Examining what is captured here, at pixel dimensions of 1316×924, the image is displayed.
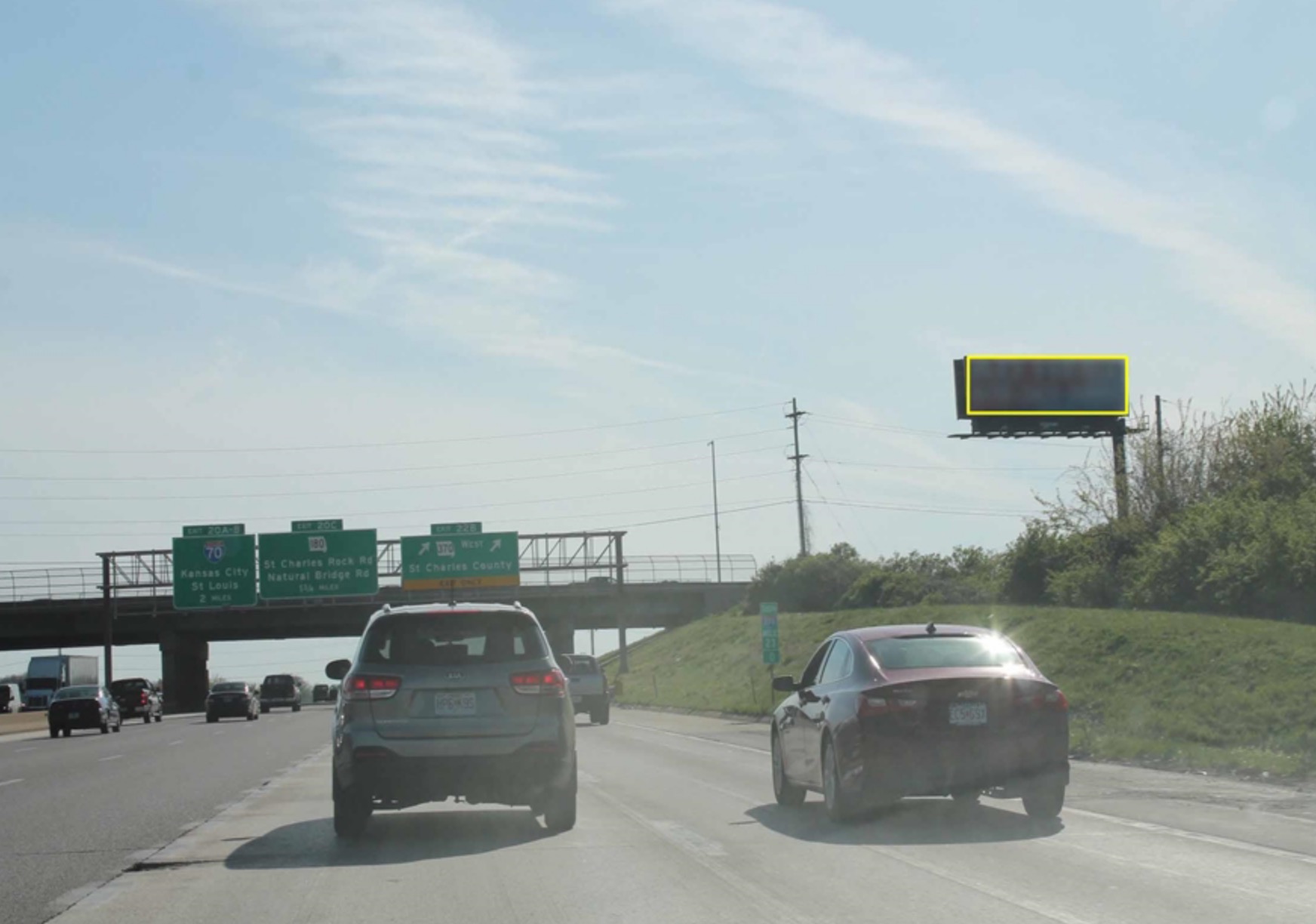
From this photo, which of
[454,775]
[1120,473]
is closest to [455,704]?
[454,775]

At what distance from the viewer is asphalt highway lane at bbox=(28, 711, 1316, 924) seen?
930cm

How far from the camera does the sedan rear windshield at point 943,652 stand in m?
13.6

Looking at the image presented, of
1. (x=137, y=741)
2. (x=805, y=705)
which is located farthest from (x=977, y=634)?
(x=137, y=741)

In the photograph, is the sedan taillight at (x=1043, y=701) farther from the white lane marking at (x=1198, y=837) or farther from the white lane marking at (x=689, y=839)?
the white lane marking at (x=689, y=839)

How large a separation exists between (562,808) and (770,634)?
26.3 metres

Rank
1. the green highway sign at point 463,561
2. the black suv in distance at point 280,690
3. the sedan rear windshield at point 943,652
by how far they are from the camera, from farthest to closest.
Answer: the black suv in distance at point 280,690 → the green highway sign at point 463,561 → the sedan rear windshield at point 943,652

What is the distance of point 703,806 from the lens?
15.9 meters

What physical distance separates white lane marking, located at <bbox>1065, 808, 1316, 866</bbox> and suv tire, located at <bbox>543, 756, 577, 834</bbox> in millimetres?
4444

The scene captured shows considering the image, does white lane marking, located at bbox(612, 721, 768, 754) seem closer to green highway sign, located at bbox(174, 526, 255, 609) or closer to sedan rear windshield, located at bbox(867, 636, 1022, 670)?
sedan rear windshield, located at bbox(867, 636, 1022, 670)

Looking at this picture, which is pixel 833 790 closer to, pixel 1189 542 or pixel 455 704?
pixel 455 704

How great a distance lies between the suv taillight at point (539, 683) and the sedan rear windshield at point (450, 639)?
0.17 metres

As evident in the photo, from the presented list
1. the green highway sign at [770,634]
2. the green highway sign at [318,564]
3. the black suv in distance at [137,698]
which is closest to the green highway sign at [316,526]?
the green highway sign at [318,564]

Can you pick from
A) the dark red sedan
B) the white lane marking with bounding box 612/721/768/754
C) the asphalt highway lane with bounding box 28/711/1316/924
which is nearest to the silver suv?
the asphalt highway lane with bounding box 28/711/1316/924

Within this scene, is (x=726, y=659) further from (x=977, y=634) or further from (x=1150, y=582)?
(x=977, y=634)
